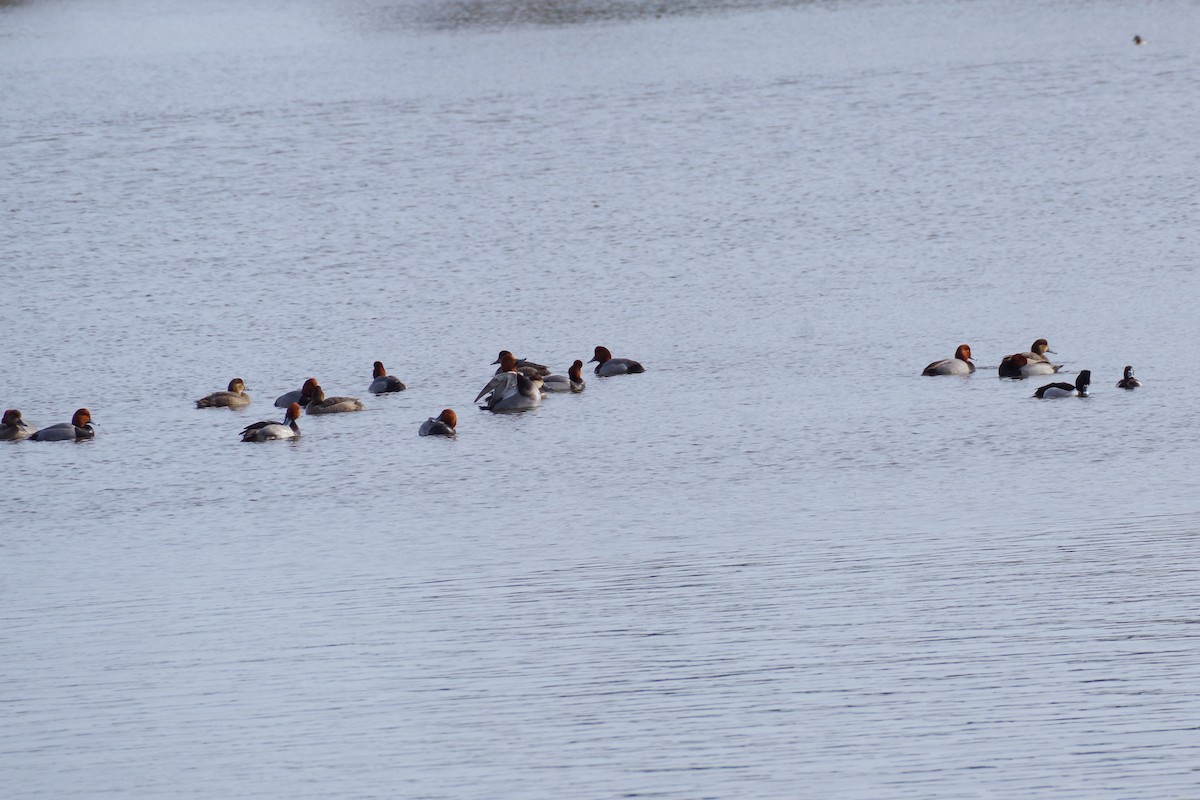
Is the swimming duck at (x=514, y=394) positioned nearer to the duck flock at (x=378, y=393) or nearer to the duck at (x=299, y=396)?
the duck flock at (x=378, y=393)

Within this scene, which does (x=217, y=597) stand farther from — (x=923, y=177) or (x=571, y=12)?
(x=571, y=12)

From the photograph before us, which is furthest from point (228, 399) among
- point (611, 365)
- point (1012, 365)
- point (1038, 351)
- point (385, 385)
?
point (1038, 351)

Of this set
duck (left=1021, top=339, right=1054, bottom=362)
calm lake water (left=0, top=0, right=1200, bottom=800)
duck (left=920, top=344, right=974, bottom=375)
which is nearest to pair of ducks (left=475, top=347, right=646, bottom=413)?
calm lake water (left=0, top=0, right=1200, bottom=800)

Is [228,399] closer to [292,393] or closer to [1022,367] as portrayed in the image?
[292,393]

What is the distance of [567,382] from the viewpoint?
17.7m

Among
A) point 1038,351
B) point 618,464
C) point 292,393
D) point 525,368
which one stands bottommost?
point 618,464

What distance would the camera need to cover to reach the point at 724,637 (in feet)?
35.6

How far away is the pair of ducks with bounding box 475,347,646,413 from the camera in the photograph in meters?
17.0

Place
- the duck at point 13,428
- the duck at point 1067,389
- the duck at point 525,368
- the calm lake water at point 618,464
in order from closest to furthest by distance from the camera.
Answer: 1. the calm lake water at point 618,464
2. the duck at point 1067,389
3. the duck at point 13,428
4. the duck at point 525,368

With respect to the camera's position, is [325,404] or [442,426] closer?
[442,426]

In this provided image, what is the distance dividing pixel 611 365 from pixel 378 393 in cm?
229

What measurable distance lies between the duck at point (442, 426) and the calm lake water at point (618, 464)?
18cm

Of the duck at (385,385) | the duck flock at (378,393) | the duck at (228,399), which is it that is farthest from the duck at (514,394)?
the duck at (228,399)

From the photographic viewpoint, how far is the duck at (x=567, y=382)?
695 inches
